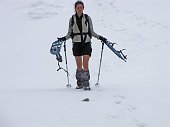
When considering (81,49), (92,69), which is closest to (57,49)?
(81,49)

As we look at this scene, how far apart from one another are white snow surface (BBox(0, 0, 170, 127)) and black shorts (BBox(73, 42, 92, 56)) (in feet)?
2.80

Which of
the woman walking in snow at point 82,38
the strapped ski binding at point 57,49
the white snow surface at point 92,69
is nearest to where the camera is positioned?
the white snow surface at point 92,69

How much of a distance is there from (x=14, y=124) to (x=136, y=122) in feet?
6.51

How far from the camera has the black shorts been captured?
8359 millimetres

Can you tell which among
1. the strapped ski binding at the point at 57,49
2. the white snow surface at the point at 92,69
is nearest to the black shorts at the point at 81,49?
the strapped ski binding at the point at 57,49

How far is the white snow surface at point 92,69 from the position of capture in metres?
6.43

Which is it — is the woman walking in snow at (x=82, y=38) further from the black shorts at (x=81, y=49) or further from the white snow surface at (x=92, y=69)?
the white snow surface at (x=92, y=69)

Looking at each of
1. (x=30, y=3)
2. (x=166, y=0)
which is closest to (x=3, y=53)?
(x=30, y=3)

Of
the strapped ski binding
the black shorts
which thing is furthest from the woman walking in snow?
the strapped ski binding

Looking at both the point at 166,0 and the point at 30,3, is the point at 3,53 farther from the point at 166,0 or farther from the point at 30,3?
the point at 166,0

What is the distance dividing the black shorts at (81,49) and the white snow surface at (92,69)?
85 centimetres

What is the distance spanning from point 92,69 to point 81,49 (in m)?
4.19

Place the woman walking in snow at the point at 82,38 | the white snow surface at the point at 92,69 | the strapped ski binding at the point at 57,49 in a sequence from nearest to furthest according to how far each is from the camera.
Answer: the white snow surface at the point at 92,69 < the woman walking in snow at the point at 82,38 < the strapped ski binding at the point at 57,49

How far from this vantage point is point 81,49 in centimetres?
847
